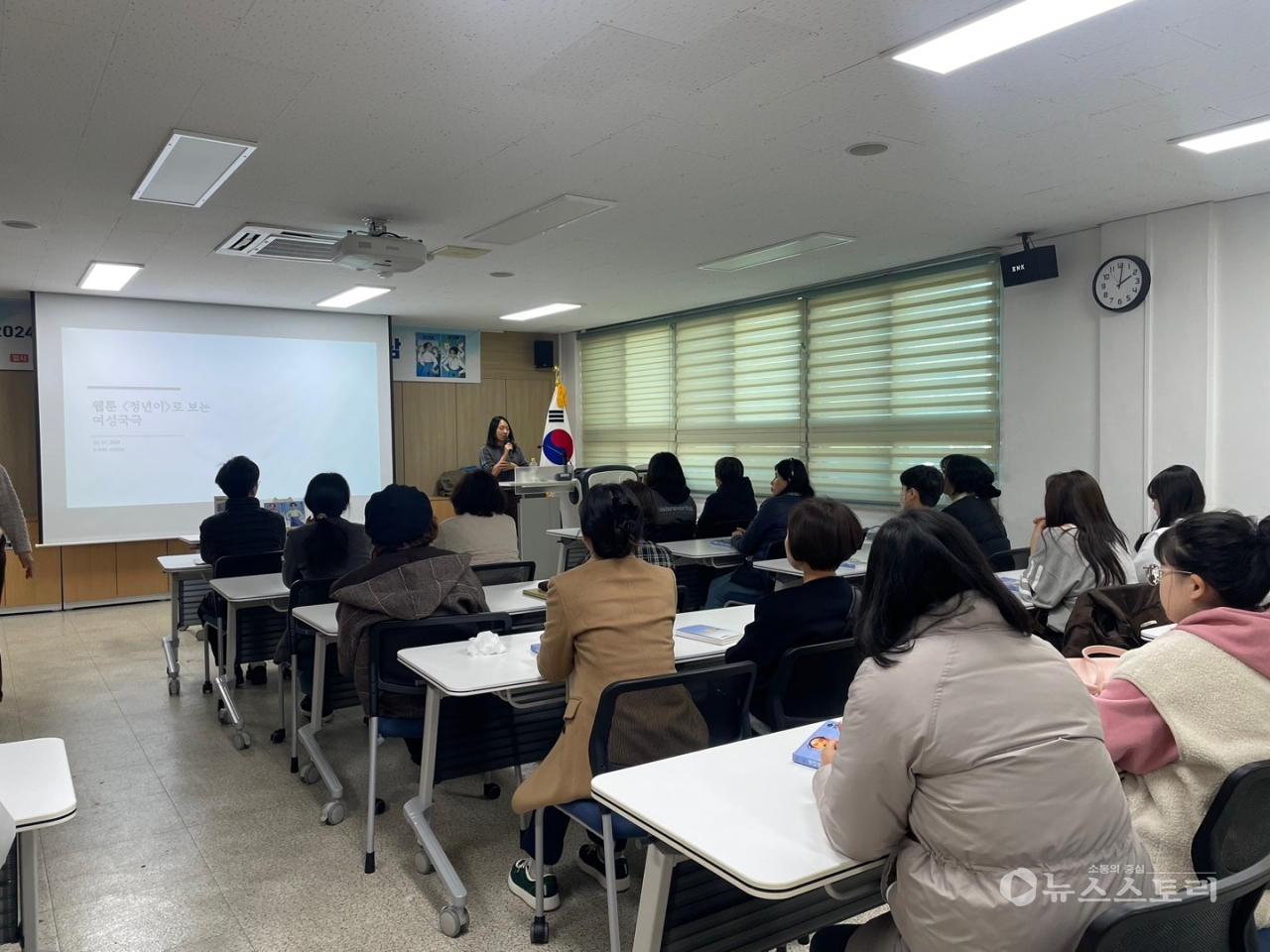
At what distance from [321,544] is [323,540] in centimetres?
2

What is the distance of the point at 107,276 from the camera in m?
6.27

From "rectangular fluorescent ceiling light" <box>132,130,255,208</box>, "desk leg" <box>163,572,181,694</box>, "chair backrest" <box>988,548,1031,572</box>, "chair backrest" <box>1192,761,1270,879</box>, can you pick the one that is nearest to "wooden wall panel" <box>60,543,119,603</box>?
"desk leg" <box>163,572,181,694</box>

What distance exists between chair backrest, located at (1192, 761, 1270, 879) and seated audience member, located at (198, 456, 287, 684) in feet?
14.2

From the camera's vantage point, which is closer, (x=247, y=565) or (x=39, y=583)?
(x=247, y=565)

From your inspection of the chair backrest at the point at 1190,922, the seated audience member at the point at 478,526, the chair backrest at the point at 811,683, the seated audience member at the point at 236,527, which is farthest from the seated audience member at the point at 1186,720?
the seated audience member at the point at 236,527

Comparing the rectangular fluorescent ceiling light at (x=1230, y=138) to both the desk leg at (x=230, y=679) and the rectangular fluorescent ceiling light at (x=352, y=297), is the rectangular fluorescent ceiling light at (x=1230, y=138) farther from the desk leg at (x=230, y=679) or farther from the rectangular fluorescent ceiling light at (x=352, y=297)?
the rectangular fluorescent ceiling light at (x=352, y=297)

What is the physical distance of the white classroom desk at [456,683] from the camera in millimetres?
2418

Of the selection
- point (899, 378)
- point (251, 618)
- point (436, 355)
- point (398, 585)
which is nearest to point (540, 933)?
point (398, 585)

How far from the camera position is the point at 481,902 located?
2.64 m

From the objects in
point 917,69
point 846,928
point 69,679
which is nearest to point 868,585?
point 846,928

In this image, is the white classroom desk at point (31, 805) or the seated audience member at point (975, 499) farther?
the seated audience member at point (975, 499)

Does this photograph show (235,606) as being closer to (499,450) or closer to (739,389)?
(499,450)

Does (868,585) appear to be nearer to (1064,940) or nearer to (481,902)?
(1064,940)

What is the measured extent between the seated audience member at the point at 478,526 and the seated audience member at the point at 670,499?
2.02 metres
